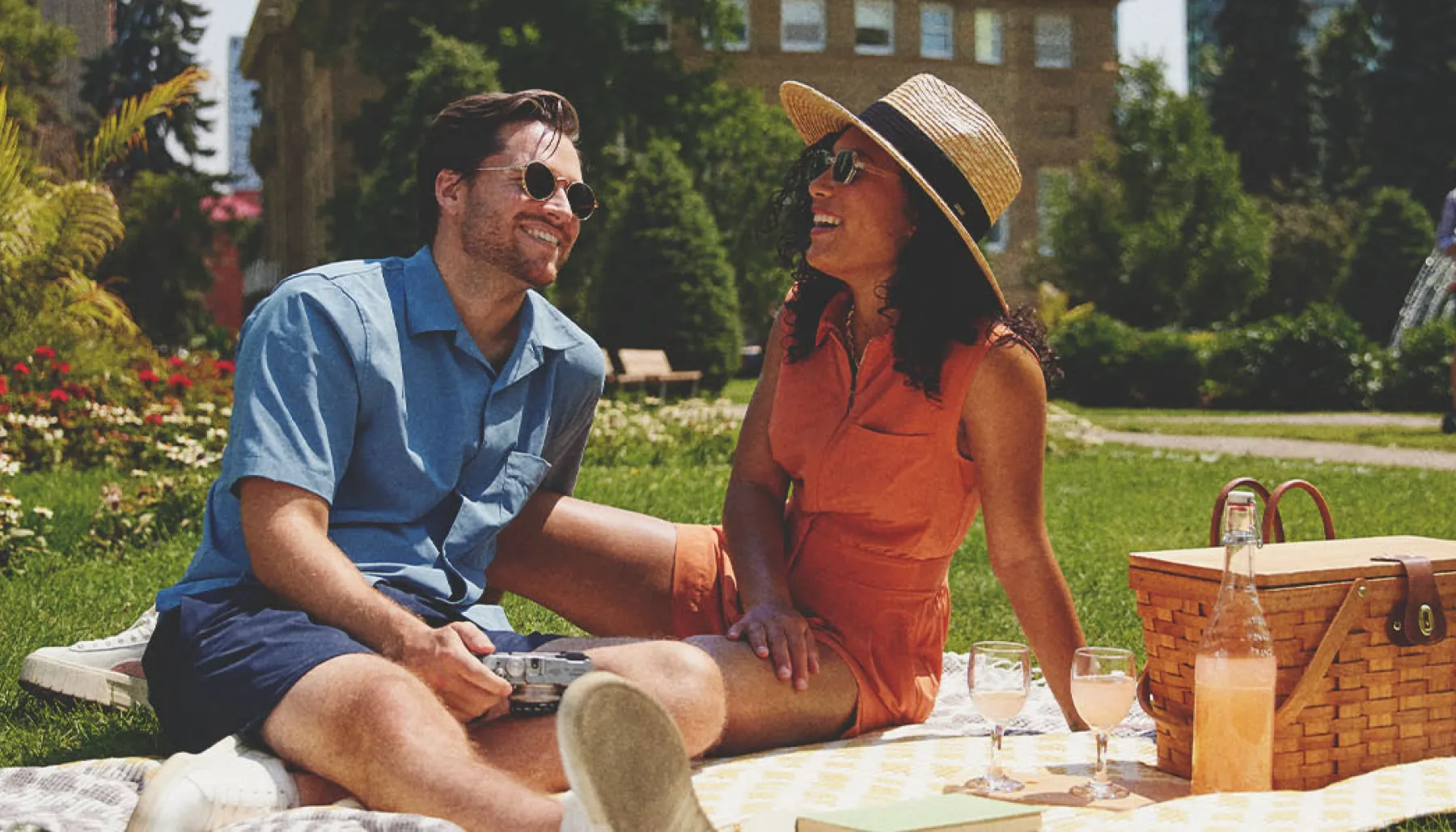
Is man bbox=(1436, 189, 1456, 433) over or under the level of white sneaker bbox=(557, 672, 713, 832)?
over

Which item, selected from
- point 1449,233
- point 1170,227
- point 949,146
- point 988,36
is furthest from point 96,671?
point 988,36

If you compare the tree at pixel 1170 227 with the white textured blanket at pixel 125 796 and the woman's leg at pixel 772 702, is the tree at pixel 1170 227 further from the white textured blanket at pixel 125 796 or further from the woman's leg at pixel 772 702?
the woman's leg at pixel 772 702

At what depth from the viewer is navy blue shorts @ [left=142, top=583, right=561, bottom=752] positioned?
2.91 meters

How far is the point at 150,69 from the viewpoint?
48531 millimetres

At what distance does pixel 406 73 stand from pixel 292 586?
931 inches

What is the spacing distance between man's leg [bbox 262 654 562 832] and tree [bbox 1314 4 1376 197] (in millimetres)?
50690

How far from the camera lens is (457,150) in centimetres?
350

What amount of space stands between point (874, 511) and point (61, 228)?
913 cm

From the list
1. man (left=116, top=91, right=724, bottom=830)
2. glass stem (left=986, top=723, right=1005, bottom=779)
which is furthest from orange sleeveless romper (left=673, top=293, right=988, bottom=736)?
glass stem (left=986, top=723, right=1005, bottom=779)

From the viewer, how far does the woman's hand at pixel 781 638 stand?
136 inches

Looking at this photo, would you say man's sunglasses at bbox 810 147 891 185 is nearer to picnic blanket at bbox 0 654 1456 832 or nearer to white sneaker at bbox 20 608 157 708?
picnic blanket at bbox 0 654 1456 832

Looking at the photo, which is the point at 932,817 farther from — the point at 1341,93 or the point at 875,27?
the point at 1341,93

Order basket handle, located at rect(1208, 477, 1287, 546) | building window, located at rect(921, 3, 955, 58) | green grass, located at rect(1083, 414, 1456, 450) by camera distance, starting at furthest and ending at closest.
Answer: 1. building window, located at rect(921, 3, 955, 58)
2. green grass, located at rect(1083, 414, 1456, 450)
3. basket handle, located at rect(1208, 477, 1287, 546)

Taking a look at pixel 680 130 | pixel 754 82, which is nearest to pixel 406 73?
pixel 680 130
